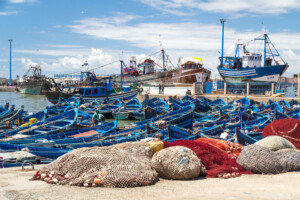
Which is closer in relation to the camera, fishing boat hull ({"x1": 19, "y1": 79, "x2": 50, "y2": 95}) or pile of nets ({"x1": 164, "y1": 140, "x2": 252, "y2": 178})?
pile of nets ({"x1": 164, "y1": 140, "x2": 252, "y2": 178})

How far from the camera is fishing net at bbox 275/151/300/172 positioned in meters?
9.72

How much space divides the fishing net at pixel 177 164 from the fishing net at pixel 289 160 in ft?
8.43

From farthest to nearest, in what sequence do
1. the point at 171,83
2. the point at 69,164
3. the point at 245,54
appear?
the point at 171,83, the point at 245,54, the point at 69,164

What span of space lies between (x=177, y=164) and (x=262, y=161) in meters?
2.55

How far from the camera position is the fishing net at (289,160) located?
Answer: 383 inches

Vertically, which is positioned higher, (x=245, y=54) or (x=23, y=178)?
(x=245, y=54)

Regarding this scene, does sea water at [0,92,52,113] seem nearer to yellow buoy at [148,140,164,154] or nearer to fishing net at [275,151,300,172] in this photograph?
yellow buoy at [148,140,164,154]

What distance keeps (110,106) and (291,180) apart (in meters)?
30.1

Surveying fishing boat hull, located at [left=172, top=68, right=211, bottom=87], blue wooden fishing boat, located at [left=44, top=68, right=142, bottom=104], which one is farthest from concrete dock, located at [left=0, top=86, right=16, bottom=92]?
fishing boat hull, located at [left=172, top=68, right=211, bottom=87]

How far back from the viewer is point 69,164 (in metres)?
8.54

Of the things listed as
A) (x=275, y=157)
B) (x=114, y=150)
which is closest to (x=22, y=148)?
(x=114, y=150)

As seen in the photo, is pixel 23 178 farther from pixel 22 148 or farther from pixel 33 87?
pixel 33 87

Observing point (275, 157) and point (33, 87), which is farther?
point (33, 87)

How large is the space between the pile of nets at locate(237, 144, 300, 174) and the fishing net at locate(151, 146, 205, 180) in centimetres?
161
